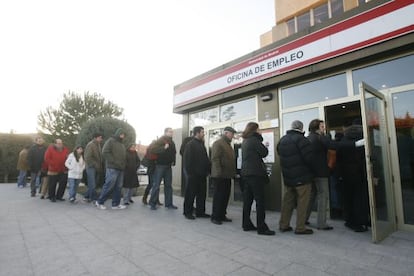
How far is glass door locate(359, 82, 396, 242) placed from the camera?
2.98 meters

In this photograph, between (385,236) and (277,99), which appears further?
(277,99)

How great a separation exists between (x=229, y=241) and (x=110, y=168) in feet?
10.9

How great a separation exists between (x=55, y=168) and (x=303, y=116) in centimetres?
649

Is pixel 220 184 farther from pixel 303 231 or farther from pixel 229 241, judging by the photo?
pixel 303 231

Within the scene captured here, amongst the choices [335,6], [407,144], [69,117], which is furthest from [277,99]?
[69,117]

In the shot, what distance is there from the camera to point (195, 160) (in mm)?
4441

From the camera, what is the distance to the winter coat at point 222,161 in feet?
13.3

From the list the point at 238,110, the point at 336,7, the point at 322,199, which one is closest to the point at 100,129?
the point at 238,110

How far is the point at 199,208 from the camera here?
453 centimetres

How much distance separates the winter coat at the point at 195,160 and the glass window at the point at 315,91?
2.21m

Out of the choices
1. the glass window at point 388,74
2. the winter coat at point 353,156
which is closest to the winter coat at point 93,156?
the winter coat at point 353,156

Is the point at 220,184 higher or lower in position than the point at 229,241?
higher

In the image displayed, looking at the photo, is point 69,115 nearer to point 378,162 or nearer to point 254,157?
point 254,157

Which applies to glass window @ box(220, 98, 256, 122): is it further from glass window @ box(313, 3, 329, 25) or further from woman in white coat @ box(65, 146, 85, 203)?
glass window @ box(313, 3, 329, 25)
